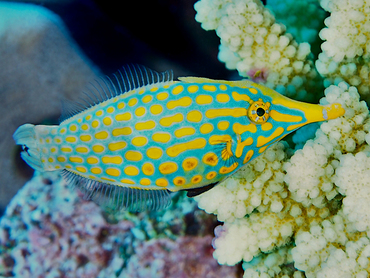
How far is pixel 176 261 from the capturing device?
2.33m

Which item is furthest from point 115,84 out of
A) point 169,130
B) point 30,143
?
point 30,143

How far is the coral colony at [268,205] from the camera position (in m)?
1.80

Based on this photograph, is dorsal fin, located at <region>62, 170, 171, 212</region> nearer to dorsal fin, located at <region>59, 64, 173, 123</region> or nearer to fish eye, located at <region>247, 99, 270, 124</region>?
dorsal fin, located at <region>59, 64, 173, 123</region>

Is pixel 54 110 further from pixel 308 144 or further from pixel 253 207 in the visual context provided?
pixel 308 144

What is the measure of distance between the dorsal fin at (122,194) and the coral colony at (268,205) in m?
0.30

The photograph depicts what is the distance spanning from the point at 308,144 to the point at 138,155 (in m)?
1.06

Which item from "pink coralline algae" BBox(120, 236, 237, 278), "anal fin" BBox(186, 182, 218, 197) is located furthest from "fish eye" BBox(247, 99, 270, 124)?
"pink coralline algae" BBox(120, 236, 237, 278)

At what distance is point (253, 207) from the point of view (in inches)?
78.2

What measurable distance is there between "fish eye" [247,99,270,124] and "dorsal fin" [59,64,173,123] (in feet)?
1.73

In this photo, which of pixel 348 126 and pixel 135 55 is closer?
pixel 348 126

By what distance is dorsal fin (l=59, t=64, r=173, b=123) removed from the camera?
1815mm

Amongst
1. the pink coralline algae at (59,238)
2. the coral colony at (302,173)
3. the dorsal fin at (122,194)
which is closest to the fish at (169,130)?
the dorsal fin at (122,194)

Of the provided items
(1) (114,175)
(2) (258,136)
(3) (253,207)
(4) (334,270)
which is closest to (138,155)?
(1) (114,175)

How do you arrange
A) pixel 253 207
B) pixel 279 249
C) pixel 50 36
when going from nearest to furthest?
pixel 253 207 → pixel 279 249 → pixel 50 36
